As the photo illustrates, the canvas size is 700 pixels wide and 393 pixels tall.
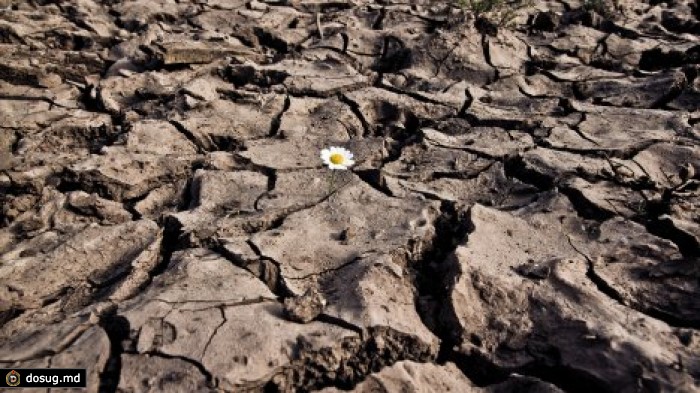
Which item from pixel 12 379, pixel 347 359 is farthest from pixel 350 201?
pixel 12 379

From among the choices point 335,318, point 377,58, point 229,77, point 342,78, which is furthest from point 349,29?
point 335,318

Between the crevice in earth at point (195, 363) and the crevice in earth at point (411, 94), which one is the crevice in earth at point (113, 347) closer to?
→ the crevice in earth at point (195, 363)

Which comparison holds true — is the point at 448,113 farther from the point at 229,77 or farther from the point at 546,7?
the point at 546,7

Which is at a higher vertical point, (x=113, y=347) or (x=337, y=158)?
(x=337, y=158)

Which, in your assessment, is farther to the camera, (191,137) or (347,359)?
(191,137)

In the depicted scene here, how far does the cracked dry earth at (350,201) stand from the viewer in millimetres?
1800

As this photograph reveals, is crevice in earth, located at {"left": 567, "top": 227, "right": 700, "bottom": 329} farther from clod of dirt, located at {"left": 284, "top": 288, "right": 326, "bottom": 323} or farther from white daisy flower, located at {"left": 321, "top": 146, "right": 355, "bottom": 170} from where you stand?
white daisy flower, located at {"left": 321, "top": 146, "right": 355, "bottom": 170}

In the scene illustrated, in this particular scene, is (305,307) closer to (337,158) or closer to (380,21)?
(337,158)

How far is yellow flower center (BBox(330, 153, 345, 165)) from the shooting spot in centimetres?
279

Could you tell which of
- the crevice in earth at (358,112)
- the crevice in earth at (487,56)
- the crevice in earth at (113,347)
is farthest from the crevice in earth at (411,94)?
the crevice in earth at (113,347)

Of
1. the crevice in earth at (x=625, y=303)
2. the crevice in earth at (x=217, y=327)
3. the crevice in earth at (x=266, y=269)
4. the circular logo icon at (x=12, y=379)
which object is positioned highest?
the crevice in earth at (x=625, y=303)

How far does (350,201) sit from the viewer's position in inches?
102

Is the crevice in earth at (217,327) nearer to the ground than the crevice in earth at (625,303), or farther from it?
nearer to the ground

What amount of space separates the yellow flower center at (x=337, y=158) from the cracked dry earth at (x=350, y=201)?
80 mm
